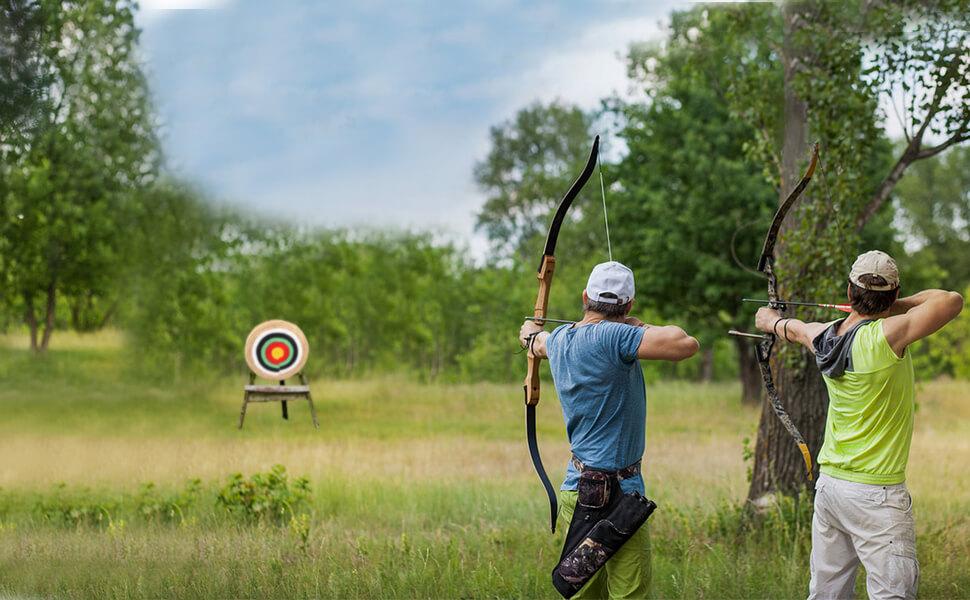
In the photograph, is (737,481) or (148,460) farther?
(148,460)

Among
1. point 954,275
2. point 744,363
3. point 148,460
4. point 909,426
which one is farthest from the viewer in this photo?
point 954,275

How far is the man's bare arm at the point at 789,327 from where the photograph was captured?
11.0ft

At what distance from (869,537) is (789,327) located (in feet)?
2.67

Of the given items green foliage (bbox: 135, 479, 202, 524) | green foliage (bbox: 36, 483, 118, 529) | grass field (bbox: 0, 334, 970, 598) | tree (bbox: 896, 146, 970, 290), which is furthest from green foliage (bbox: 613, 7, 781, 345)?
tree (bbox: 896, 146, 970, 290)

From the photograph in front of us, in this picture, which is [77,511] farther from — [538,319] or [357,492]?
[538,319]

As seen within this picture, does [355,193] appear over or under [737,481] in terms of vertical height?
over

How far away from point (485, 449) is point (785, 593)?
655cm

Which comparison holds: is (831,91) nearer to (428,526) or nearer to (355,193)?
(428,526)

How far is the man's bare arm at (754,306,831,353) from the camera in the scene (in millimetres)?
3359

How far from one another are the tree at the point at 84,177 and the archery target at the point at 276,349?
421 cm

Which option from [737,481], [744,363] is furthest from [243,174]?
[744,363]

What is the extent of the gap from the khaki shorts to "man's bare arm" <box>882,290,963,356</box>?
0.51 metres

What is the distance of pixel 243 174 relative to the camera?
9.09m

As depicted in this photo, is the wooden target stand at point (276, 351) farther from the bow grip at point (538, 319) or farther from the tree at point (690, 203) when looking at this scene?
the tree at point (690, 203)
